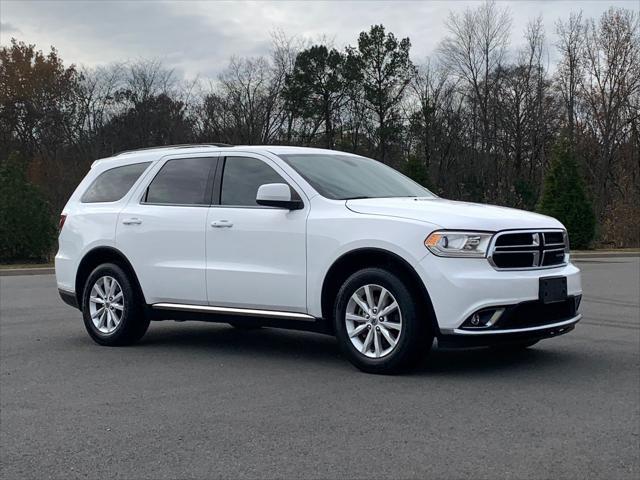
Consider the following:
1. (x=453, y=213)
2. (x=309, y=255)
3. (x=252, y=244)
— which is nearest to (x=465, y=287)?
(x=453, y=213)

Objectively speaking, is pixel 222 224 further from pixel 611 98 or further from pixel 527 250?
pixel 611 98

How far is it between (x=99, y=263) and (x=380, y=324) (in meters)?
3.50

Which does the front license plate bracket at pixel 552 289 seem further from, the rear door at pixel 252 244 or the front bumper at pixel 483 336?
the rear door at pixel 252 244

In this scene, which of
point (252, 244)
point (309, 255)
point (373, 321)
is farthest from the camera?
point (252, 244)

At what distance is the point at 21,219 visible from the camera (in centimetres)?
2225

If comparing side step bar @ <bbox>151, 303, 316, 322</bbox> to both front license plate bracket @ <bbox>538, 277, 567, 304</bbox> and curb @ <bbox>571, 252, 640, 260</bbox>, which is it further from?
curb @ <bbox>571, 252, 640, 260</bbox>

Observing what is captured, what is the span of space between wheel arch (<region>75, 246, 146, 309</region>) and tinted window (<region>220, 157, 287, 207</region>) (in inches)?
51.8

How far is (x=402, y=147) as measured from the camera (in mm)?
56844

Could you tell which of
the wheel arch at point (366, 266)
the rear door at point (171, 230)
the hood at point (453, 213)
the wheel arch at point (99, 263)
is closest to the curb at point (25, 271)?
the wheel arch at point (99, 263)

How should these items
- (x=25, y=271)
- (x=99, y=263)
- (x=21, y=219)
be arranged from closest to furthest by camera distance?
(x=99, y=263) < (x=25, y=271) < (x=21, y=219)

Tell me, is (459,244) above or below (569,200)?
below

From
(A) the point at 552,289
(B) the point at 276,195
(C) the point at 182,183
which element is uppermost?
(C) the point at 182,183

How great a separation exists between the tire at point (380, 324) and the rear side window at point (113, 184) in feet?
9.83

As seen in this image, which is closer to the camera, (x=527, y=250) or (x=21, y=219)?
(x=527, y=250)
